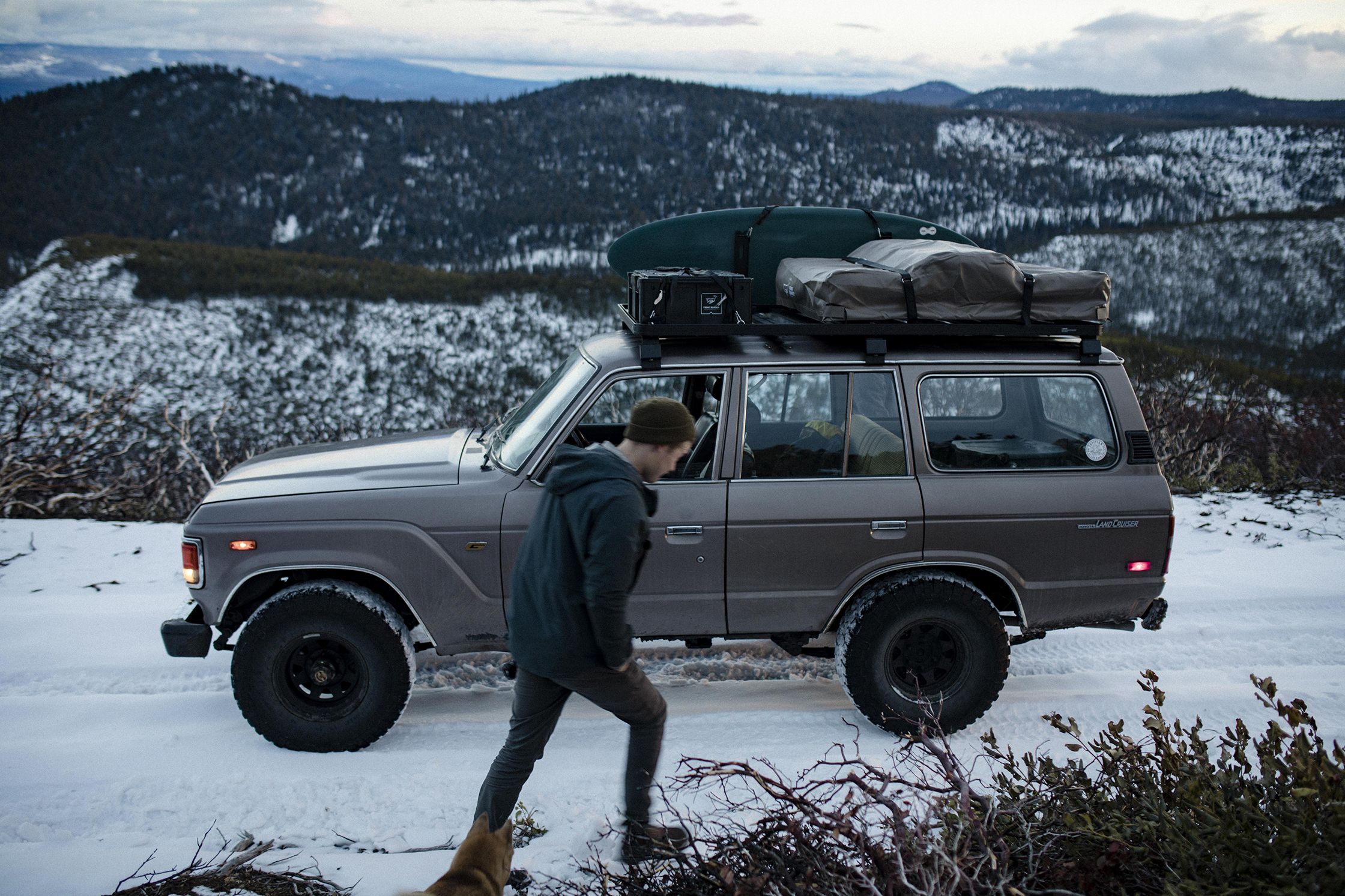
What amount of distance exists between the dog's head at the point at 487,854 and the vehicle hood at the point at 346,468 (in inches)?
78.2

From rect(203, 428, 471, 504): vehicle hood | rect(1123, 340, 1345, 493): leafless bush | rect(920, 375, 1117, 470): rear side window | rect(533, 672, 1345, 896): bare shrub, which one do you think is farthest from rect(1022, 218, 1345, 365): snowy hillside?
rect(533, 672, 1345, 896): bare shrub

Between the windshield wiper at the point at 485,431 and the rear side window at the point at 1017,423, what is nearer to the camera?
the rear side window at the point at 1017,423

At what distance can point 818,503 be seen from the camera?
4332 mm

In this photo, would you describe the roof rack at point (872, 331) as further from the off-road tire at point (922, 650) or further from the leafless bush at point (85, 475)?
the leafless bush at point (85, 475)

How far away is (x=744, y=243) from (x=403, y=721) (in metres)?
3.34

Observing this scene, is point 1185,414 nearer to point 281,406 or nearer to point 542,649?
point 542,649

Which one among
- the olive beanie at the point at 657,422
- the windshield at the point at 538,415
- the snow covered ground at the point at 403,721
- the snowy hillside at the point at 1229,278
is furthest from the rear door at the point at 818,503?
the snowy hillside at the point at 1229,278

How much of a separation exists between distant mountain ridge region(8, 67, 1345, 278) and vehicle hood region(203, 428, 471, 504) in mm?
61352

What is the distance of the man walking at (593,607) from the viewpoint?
9.93 ft

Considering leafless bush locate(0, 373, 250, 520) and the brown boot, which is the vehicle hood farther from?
leafless bush locate(0, 373, 250, 520)

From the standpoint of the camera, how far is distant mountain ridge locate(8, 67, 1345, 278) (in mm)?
73875

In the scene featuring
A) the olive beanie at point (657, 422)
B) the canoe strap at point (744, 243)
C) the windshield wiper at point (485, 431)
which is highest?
the canoe strap at point (744, 243)

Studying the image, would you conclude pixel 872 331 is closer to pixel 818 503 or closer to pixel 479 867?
pixel 818 503

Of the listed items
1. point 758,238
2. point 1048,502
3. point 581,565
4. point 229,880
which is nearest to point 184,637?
point 229,880
